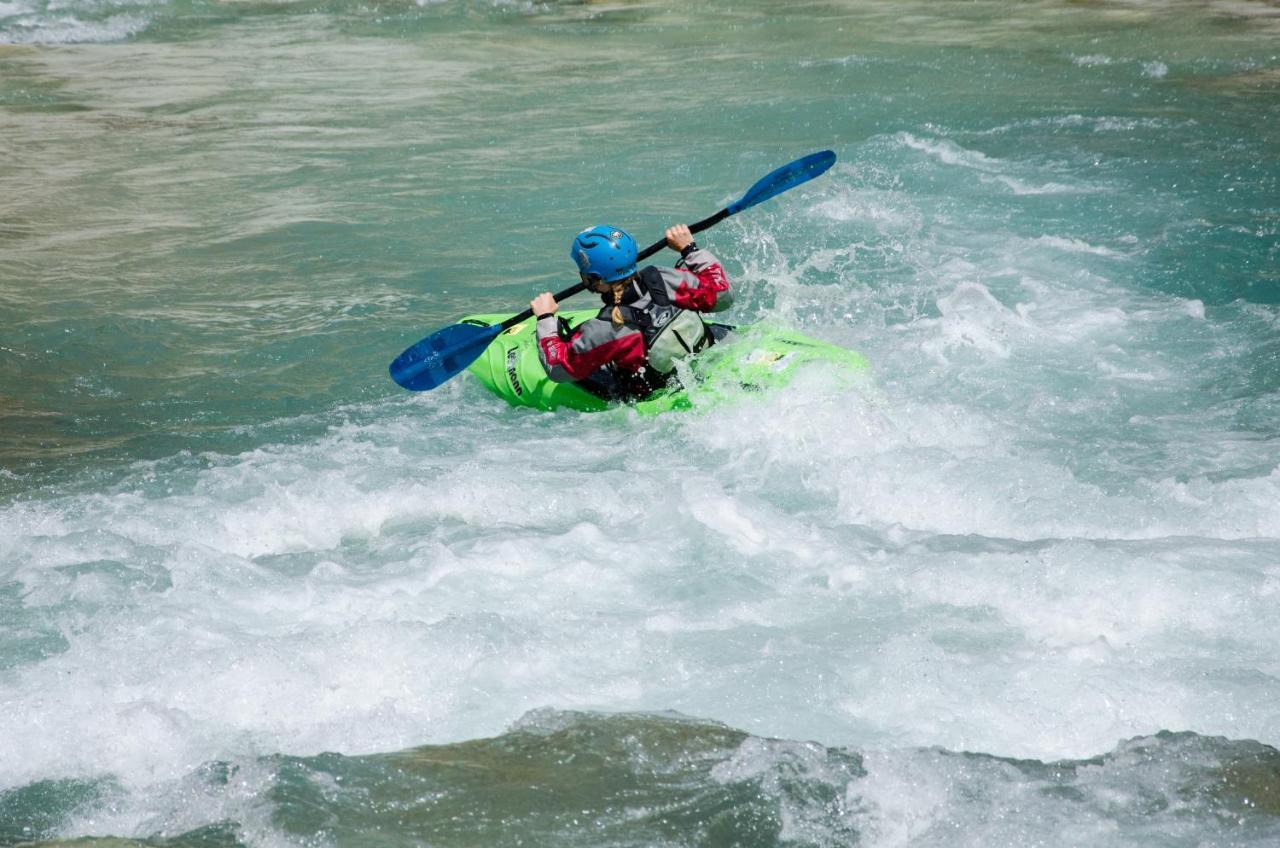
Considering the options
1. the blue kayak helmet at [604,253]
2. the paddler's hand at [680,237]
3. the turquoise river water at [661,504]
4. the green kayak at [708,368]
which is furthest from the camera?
the paddler's hand at [680,237]

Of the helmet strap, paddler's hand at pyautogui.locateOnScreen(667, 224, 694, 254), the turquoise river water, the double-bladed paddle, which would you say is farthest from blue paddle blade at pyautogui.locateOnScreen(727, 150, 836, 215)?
the helmet strap

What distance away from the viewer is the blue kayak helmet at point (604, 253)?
18.9 ft

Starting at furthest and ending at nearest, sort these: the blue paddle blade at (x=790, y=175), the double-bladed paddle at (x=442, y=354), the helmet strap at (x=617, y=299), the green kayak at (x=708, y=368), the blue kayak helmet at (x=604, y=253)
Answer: the blue paddle blade at (x=790, y=175), the double-bladed paddle at (x=442, y=354), the green kayak at (x=708, y=368), the helmet strap at (x=617, y=299), the blue kayak helmet at (x=604, y=253)

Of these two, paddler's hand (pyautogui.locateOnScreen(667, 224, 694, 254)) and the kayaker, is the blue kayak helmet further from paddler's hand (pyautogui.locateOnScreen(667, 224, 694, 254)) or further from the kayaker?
paddler's hand (pyautogui.locateOnScreen(667, 224, 694, 254))

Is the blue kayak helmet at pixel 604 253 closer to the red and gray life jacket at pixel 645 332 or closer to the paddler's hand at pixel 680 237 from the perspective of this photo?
the red and gray life jacket at pixel 645 332

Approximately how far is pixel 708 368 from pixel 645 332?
40 cm

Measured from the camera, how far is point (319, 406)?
22.2ft

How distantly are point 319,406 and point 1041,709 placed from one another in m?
4.32

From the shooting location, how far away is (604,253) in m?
5.77

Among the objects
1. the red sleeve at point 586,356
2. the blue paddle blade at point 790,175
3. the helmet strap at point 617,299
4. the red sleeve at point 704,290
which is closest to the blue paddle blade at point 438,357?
the red sleeve at point 586,356

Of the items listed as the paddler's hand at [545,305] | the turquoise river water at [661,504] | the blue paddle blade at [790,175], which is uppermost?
the blue paddle blade at [790,175]

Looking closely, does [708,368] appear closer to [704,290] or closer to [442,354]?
[704,290]

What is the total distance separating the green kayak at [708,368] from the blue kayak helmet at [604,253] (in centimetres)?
66

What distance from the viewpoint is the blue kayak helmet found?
18.9 ft
